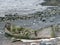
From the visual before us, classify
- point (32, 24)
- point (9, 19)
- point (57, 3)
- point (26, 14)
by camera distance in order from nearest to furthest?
point (32, 24) < point (9, 19) < point (26, 14) < point (57, 3)

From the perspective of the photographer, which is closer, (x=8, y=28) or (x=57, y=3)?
(x=8, y=28)

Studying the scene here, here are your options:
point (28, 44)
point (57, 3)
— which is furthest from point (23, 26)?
point (57, 3)

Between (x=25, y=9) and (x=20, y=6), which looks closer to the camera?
(x=25, y=9)

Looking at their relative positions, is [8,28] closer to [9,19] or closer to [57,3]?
[9,19]

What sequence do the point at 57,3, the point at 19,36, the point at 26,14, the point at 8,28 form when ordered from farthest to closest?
the point at 57,3, the point at 26,14, the point at 8,28, the point at 19,36

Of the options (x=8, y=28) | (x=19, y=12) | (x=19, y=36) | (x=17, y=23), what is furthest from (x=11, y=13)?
(x=19, y=36)

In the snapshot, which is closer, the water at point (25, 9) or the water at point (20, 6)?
the water at point (25, 9)

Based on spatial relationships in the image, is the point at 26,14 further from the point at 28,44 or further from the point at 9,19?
the point at 28,44

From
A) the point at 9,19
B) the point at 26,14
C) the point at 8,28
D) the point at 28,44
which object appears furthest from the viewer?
the point at 26,14

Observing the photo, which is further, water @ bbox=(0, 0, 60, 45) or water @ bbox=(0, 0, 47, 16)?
water @ bbox=(0, 0, 47, 16)
